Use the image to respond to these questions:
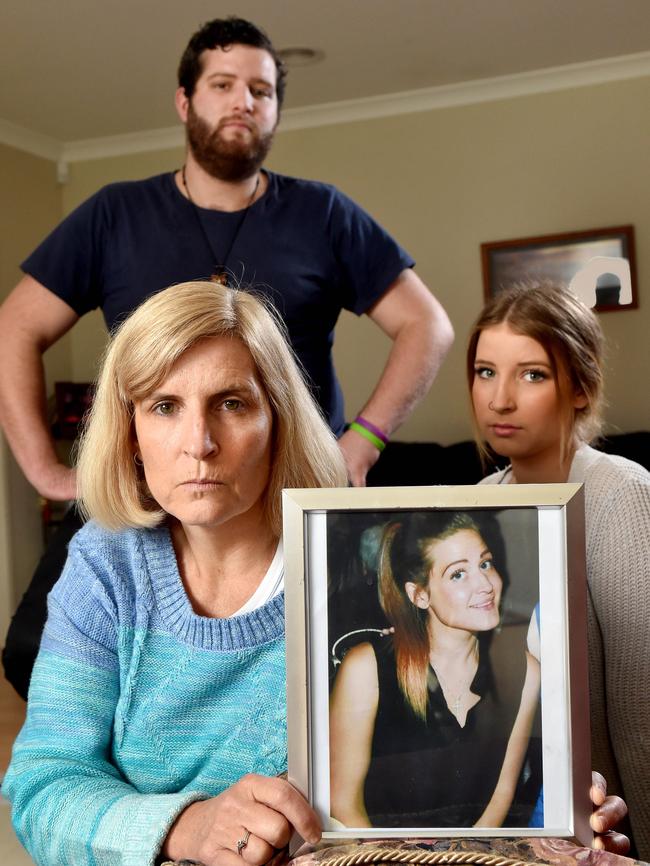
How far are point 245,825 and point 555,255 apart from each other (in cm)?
444

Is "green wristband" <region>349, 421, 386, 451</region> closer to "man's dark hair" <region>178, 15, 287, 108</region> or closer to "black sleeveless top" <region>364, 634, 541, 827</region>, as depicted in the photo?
"man's dark hair" <region>178, 15, 287, 108</region>

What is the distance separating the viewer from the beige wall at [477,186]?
4.74m

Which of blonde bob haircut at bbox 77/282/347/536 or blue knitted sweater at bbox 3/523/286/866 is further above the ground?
blonde bob haircut at bbox 77/282/347/536

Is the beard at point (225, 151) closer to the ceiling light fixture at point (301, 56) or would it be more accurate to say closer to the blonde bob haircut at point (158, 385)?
the blonde bob haircut at point (158, 385)

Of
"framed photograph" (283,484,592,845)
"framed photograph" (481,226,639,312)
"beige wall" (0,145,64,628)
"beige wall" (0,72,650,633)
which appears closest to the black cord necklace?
"framed photograph" (283,484,592,845)

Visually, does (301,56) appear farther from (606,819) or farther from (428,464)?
(606,819)

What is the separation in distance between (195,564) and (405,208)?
4.41 metres

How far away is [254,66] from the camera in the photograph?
204 cm

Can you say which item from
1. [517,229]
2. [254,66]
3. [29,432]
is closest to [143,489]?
[29,432]

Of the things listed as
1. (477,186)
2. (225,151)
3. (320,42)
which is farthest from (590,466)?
(477,186)

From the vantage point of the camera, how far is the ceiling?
156 inches

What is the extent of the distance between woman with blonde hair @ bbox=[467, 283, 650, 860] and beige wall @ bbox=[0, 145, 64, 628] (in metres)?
4.15

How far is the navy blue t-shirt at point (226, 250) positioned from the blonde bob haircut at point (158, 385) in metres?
0.90

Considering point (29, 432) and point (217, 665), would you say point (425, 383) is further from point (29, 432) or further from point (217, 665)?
point (217, 665)
